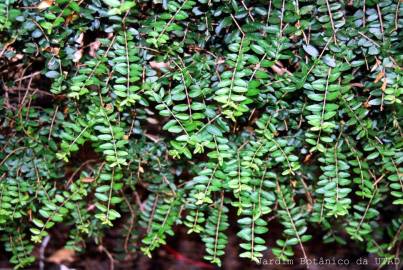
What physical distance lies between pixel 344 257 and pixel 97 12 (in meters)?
1.62

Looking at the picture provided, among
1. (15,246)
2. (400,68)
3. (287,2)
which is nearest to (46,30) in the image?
(287,2)

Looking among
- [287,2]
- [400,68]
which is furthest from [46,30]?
[400,68]

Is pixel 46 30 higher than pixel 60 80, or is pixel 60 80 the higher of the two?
pixel 46 30

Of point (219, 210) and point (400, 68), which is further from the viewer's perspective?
point (219, 210)

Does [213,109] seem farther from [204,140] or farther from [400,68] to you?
[400,68]

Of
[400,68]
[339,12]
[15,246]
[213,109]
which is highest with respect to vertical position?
[339,12]

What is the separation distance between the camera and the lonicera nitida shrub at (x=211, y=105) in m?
1.33

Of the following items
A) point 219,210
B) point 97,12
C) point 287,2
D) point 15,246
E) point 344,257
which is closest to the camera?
point 287,2

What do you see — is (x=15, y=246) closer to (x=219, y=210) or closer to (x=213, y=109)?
(x=219, y=210)

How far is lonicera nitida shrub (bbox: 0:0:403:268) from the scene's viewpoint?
4.35 feet

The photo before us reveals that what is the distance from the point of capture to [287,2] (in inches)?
51.8

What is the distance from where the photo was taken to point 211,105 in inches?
54.4

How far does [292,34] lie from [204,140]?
43 cm

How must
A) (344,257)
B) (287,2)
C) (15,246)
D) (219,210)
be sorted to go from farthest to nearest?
(344,257) → (15,246) → (219,210) → (287,2)
